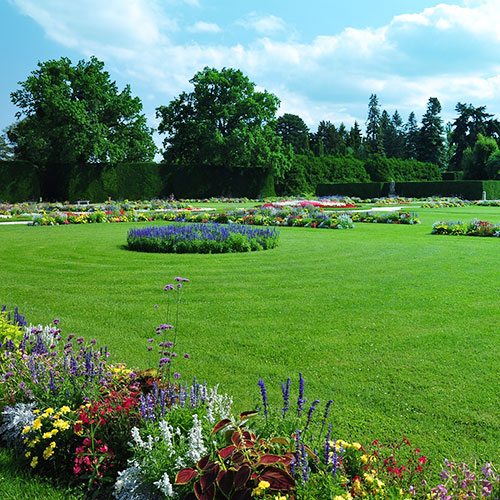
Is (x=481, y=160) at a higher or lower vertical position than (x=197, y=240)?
higher

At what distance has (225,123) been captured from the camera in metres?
34.4

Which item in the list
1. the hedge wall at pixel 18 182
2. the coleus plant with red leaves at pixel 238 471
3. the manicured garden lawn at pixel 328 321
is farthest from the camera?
the hedge wall at pixel 18 182

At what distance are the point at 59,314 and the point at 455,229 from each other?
410 inches

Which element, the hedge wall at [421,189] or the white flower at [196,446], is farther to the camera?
the hedge wall at [421,189]

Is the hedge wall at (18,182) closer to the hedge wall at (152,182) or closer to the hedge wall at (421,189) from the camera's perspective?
the hedge wall at (152,182)

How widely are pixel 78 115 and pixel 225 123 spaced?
10736mm

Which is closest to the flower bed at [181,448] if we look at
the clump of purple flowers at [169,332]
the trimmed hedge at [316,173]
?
the clump of purple flowers at [169,332]

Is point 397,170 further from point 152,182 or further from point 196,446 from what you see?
point 196,446

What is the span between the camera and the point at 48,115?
28.4 meters

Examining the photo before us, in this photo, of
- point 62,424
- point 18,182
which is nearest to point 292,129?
point 18,182

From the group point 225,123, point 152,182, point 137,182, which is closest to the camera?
point 137,182

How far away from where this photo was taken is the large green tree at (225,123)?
32719 millimetres

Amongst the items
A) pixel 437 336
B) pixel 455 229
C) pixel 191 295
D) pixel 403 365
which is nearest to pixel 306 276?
pixel 191 295

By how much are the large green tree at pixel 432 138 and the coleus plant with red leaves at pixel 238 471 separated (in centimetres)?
6220
